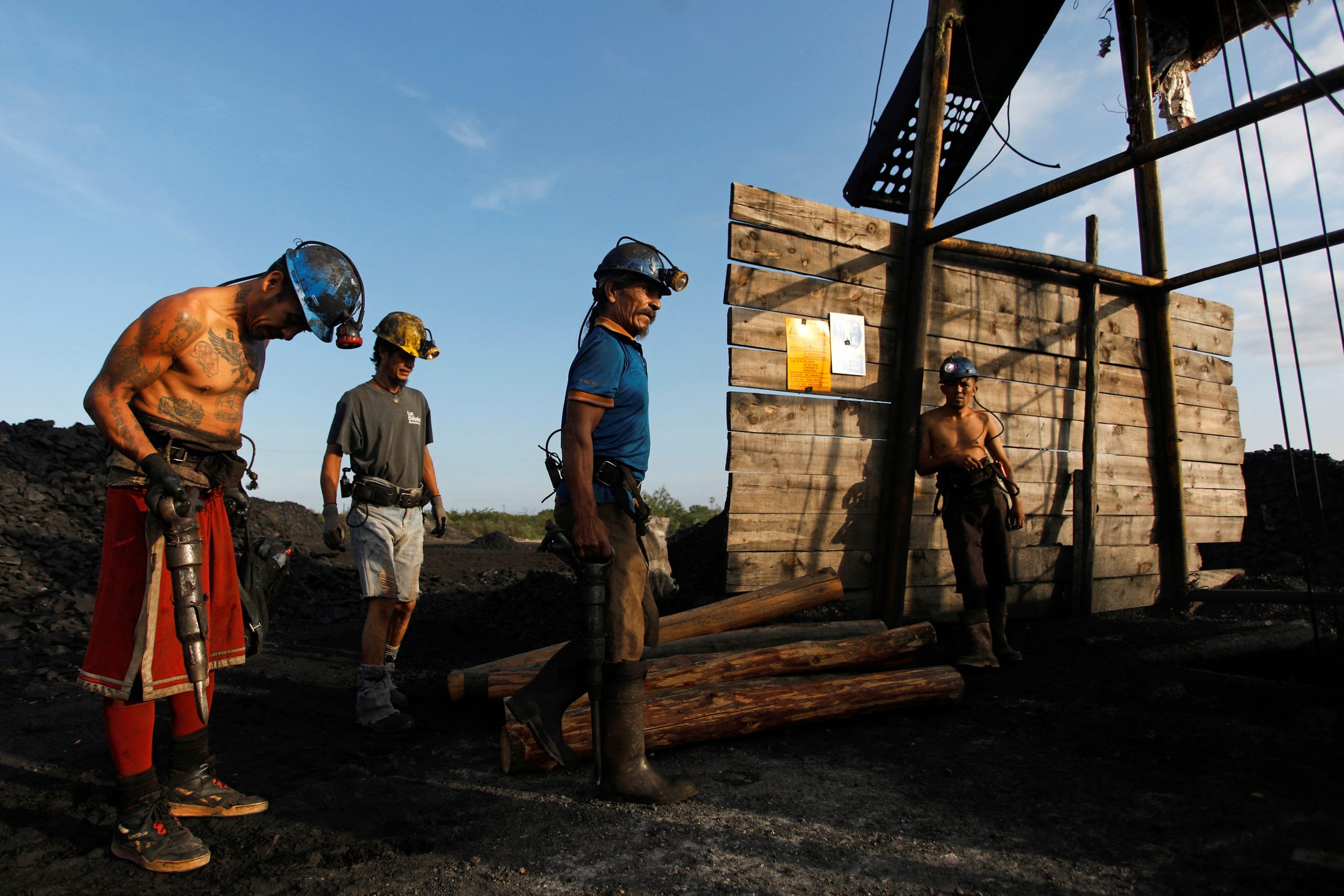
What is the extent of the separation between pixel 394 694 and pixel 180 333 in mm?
2956

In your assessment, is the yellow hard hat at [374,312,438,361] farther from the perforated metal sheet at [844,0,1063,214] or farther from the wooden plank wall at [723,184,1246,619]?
the perforated metal sheet at [844,0,1063,214]

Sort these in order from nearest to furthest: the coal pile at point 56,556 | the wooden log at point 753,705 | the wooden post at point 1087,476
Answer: the wooden log at point 753,705 → the coal pile at point 56,556 → the wooden post at point 1087,476

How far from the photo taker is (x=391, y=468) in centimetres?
472

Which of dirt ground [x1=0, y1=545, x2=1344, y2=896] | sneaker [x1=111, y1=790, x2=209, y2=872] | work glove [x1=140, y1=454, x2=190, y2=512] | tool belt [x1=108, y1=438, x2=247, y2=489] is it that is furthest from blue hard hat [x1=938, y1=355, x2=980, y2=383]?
sneaker [x1=111, y1=790, x2=209, y2=872]

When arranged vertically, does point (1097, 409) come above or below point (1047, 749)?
above

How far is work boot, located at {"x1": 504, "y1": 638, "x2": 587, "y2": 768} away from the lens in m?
3.27

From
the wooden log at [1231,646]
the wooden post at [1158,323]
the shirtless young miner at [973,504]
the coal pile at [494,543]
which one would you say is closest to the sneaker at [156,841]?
the shirtless young miner at [973,504]

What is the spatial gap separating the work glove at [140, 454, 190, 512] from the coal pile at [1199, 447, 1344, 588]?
526 inches

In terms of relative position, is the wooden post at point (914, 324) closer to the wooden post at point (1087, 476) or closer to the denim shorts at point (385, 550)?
the wooden post at point (1087, 476)

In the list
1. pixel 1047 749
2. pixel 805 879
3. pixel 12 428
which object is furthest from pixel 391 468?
pixel 12 428

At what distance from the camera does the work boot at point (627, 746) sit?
3203 millimetres

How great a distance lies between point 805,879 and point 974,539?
3896 millimetres

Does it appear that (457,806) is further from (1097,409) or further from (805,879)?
(1097,409)

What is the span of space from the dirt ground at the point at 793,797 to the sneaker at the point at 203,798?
6 cm
